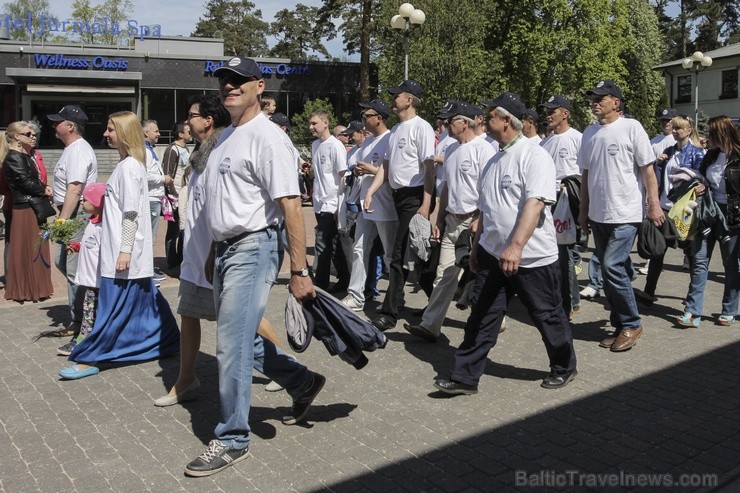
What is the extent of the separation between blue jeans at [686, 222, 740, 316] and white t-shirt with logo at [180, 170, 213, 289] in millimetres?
4769

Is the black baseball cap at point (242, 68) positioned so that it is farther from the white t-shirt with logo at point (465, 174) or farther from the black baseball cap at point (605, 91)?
the black baseball cap at point (605, 91)

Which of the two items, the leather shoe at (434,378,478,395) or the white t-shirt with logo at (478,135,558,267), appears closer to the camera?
the white t-shirt with logo at (478,135,558,267)

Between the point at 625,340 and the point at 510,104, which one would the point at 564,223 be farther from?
the point at 510,104

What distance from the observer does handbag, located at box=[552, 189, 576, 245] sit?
23.8ft

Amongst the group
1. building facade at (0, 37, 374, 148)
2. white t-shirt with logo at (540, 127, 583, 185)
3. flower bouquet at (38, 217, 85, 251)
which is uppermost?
building facade at (0, 37, 374, 148)

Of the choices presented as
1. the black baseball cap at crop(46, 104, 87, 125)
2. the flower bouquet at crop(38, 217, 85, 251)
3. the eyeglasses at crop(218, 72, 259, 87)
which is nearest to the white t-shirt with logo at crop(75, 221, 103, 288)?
the flower bouquet at crop(38, 217, 85, 251)

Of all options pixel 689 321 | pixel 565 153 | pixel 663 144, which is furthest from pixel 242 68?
pixel 663 144

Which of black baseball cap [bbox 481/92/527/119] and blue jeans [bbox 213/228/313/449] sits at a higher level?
black baseball cap [bbox 481/92/527/119]

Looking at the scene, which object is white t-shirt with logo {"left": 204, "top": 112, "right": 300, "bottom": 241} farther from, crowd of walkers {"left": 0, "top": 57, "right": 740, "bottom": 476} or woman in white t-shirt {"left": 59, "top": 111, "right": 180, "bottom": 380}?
woman in white t-shirt {"left": 59, "top": 111, "right": 180, "bottom": 380}

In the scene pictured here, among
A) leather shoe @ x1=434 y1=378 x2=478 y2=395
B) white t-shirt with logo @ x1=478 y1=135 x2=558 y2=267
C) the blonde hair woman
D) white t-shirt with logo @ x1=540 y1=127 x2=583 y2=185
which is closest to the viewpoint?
white t-shirt with logo @ x1=478 y1=135 x2=558 y2=267

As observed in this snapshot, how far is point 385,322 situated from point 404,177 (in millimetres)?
1352

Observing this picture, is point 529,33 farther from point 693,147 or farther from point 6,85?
point 693,147

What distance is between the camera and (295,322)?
14.6 ft

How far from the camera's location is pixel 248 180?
4.18 metres
